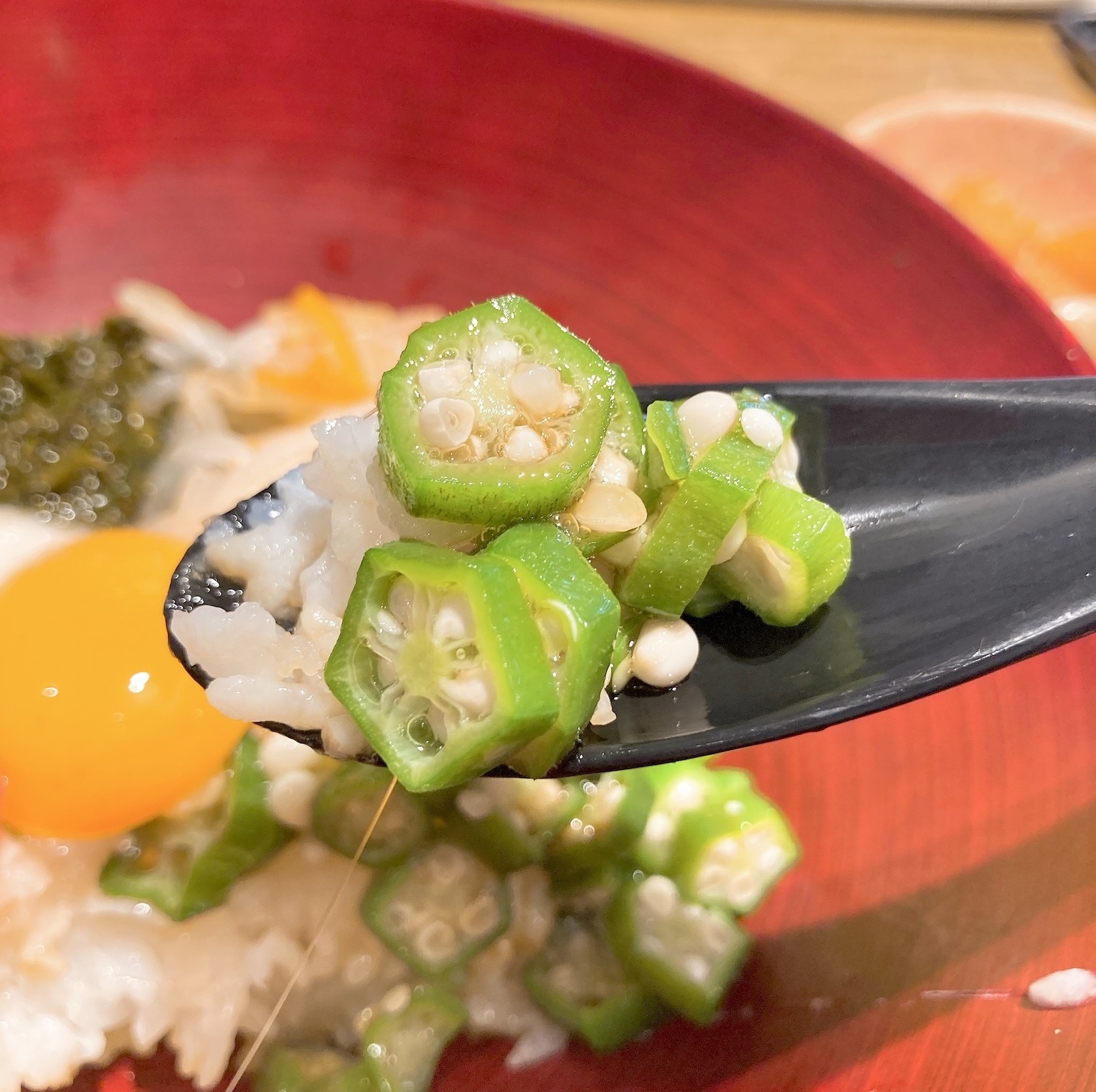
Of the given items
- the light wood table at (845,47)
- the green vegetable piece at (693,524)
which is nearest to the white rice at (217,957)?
the green vegetable piece at (693,524)

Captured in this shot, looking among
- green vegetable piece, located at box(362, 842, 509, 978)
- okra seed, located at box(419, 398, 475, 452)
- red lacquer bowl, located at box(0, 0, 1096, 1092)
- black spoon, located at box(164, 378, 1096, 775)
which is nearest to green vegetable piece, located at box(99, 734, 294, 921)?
green vegetable piece, located at box(362, 842, 509, 978)

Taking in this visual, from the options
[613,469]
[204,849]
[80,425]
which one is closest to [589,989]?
[204,849]

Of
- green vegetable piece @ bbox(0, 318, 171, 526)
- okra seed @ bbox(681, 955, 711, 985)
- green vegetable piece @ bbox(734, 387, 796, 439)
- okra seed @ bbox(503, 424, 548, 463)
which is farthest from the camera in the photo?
green vegetable piece @ bbox(0, 318, 171, 526)

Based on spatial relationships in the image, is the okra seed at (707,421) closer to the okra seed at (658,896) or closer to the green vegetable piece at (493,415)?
the green vegetable piece at (493,415)

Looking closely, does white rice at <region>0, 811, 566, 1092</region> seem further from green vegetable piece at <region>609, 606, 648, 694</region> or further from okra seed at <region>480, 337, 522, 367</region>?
okra seed at <region>480, 337, 522, 367</region>

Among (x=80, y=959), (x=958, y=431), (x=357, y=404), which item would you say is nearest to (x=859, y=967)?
(x=958, y=431)
